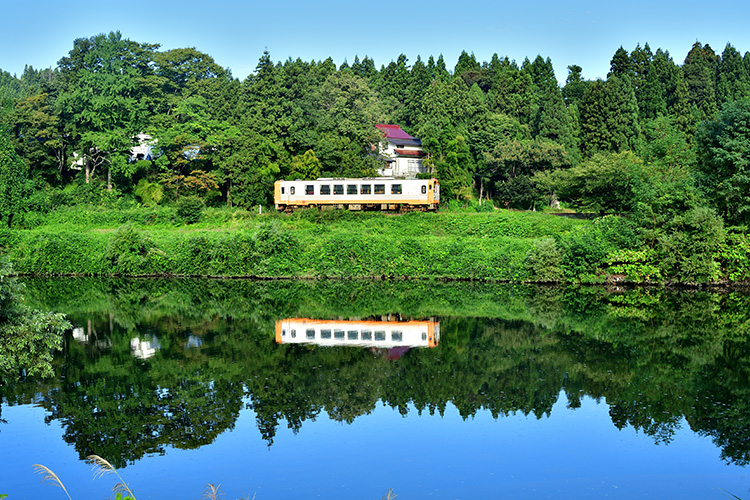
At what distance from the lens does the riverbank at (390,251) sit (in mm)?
27234

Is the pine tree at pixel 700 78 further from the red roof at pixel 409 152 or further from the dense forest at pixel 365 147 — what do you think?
the red roof at pixel 409 152

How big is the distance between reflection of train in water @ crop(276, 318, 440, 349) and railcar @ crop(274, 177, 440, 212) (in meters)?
14.7

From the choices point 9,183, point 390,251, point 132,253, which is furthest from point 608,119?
point 9,183

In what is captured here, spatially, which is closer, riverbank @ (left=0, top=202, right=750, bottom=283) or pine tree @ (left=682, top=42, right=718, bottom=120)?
riverbank @ (left=0, top=202, right=750, bottom=283)

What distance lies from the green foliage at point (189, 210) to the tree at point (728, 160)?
23.2 meters

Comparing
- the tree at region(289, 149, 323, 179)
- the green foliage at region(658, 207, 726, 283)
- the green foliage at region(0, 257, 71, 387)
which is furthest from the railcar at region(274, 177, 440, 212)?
the green foliage at region(0, 257, 71, 387)

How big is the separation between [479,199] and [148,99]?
2075 centimetres

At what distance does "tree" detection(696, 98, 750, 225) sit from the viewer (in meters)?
26.1

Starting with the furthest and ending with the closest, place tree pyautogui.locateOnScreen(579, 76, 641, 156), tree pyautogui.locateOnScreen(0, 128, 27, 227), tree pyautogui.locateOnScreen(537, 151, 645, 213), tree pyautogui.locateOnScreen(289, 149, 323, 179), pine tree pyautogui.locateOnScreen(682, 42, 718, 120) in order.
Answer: pine tree pyautogui.locateOnScreen(682, 42, 718, 120)
tree pyautogui.locateOnScreen(579, 76, 641, 156)
tree pyautogui.locateOnScreen(289, 149, 323, 179)
tree pyautogui.locateOnScreen(0, 128, 27, 227)
tree pyautogui.locateOnScreen(537, 151, 645, 213)

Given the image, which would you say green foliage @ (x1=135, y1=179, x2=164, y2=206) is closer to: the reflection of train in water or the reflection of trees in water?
the reflection of trees in water

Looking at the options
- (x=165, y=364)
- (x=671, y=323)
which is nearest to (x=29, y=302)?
(x=165, y=364)

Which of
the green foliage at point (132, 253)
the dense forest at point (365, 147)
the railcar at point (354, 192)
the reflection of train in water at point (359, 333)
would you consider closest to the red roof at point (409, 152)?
the dense forest at point (365, 147)

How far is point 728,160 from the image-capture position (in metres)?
26.3

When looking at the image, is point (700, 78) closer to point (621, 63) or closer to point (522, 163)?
point (621, 63)
